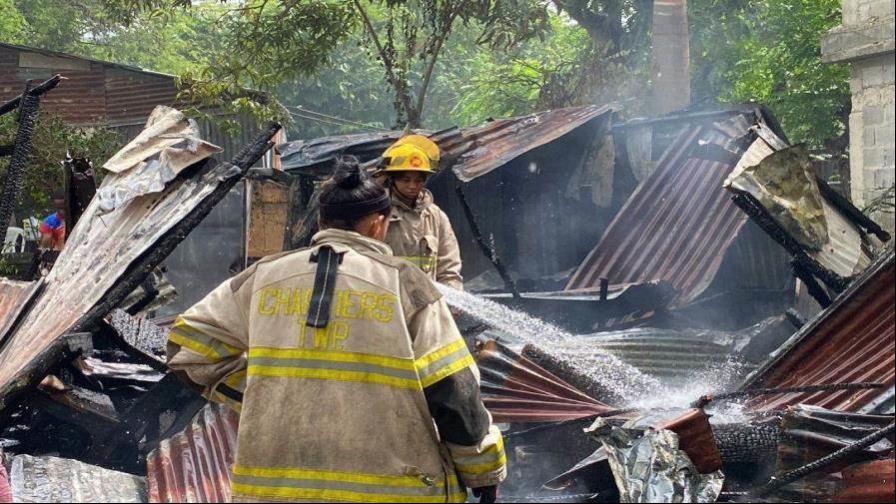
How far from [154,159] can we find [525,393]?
8.17 feet

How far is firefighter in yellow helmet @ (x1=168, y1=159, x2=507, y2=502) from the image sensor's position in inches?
104

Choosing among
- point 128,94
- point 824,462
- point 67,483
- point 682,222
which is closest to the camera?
point 824,462

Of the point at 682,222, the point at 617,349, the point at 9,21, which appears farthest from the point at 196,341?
the point at 9,21

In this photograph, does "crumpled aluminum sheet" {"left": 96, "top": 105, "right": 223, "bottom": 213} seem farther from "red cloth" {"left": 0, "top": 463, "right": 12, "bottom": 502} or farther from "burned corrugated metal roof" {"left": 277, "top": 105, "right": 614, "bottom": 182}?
"burned corrugated metal roof" {"left": 277, "top": 105, "right": 614, "bottom": 182}

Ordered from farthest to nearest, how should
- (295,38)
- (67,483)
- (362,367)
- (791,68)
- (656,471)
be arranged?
(791,68) → (295,38) → (67,483) → (656,471) → (362,367)

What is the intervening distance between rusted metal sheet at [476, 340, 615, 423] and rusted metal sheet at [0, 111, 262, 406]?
5.32 ft

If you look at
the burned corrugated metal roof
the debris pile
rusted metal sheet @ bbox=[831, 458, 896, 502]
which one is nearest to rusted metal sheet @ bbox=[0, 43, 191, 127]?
the burned corrugated metal roof

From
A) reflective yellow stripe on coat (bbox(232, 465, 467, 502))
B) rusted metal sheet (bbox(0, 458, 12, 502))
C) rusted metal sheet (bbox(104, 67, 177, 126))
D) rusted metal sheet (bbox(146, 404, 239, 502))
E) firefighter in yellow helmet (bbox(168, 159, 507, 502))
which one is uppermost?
rusted metal sheet (bbox(104, 67, 177, 126))

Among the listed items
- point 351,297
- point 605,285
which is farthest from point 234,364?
point 605,285

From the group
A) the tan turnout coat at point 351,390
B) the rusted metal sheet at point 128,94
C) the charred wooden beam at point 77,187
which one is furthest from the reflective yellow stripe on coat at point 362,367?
the rusted metal sheet at point 128,94

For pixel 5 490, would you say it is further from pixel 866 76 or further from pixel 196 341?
pixel 866 76

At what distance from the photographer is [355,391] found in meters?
2.64

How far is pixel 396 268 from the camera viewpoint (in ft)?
8.94

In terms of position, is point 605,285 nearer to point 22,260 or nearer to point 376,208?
point 376,208
